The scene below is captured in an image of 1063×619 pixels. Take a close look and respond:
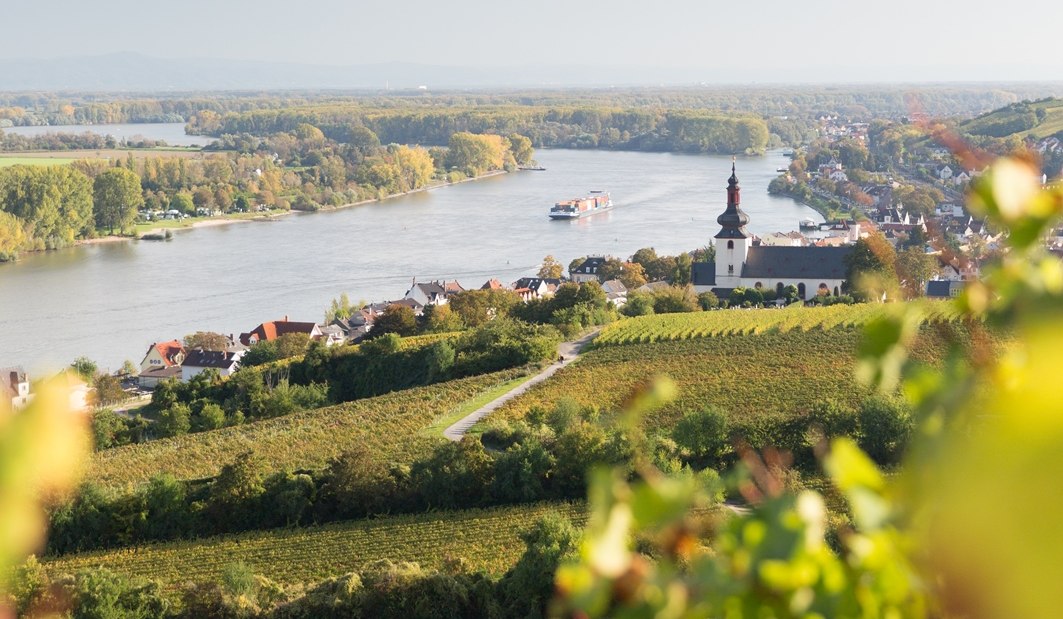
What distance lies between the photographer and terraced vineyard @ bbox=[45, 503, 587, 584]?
Answer: 703 centimetres

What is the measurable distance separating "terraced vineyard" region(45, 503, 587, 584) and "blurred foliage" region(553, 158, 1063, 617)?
6172 millimetres

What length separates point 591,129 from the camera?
211 ft

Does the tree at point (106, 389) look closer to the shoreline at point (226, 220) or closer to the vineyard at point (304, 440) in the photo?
the vineyard at point (304, 440)

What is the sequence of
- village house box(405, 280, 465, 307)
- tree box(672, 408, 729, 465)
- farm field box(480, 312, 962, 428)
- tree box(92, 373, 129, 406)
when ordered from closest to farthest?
tree box(672, 408, 729, 465)
farm field box(480, 312, 962, 428)
tree box(92, 373, 129, 406)
village house box(405, 280, 465, 307)

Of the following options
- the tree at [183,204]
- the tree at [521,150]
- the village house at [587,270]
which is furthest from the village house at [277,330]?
the tree at [521,150]

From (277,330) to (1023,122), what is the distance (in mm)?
28933

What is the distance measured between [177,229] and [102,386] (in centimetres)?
1827

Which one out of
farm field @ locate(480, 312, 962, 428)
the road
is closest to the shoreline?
the road

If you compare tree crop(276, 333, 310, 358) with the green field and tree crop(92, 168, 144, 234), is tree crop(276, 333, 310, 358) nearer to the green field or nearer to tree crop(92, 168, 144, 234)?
tree crop(92, 168, 144, 234)

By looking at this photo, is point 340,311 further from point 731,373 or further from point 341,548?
point 341,548

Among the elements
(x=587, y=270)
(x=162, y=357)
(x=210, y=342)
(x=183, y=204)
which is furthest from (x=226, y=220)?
(x=162, y=357)

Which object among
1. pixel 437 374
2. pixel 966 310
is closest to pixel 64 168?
pixel 437 374

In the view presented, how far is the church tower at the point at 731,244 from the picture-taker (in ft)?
59.9

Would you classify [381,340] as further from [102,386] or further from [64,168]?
[64,168]
